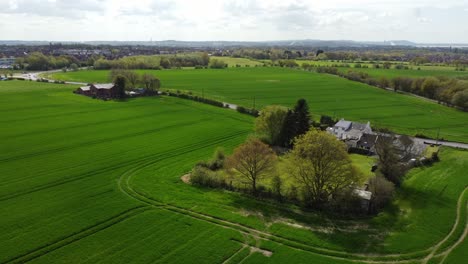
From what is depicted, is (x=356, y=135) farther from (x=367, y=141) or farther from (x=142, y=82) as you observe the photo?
(x=142, y=82)

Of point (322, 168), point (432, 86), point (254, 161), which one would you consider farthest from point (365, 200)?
point (432, 86)

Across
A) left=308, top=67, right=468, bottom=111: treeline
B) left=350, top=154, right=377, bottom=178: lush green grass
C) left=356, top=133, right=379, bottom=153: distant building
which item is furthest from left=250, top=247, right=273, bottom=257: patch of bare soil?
left=308, top=67, right=468, bottom=111: treeline

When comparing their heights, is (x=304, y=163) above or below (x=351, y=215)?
above

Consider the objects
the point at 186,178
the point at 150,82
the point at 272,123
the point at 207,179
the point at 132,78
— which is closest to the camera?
the point at 207,179

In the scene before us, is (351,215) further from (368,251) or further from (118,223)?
(118,223)

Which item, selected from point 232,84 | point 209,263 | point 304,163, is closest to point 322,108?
point 232,84

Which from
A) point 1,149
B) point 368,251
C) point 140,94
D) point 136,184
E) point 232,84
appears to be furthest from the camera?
point 232,84

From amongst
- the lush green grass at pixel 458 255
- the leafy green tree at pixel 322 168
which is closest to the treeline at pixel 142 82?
the leafy green tree at pixel 322 168
